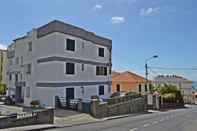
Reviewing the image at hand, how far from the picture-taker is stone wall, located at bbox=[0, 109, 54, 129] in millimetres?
18844

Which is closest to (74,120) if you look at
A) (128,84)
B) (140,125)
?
(140,125)

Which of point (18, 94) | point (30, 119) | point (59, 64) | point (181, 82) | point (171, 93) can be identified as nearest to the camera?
point (30, 119)

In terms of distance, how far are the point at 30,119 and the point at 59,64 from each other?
43.3ft

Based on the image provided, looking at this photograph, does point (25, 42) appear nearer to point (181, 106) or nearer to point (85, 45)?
point (85, 45)

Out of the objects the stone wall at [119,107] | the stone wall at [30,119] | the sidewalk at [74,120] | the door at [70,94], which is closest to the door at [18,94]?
the door at [70,94]

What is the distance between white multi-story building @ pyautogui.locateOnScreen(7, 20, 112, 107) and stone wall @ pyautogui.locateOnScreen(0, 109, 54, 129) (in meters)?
10.9

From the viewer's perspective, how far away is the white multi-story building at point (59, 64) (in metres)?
33.2

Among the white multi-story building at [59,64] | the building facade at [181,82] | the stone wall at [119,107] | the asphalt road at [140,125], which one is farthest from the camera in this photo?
the building facade at [181,82]

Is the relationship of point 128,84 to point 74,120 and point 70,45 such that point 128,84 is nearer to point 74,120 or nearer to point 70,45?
point 70,45

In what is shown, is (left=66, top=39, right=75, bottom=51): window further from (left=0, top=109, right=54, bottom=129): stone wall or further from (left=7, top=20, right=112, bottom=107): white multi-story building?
(left=0, top=109, right=54, bottom=129): stone wall

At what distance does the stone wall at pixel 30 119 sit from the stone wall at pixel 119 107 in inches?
285

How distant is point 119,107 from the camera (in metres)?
33.0

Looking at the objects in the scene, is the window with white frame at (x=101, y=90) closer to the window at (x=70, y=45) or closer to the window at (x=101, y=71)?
the window at (x=101, y=71)

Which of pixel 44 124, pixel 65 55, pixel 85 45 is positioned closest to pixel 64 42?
pixel 65 55
